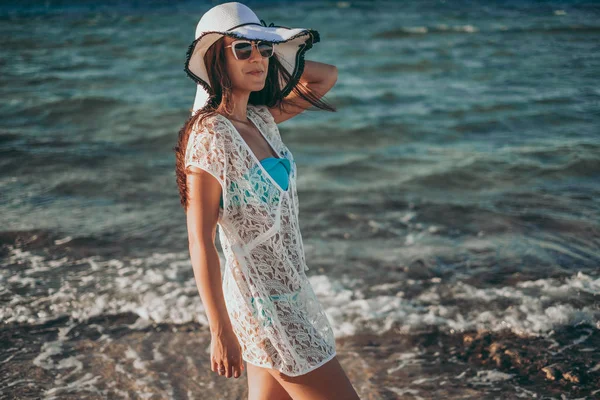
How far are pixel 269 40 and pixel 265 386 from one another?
1.43 meters

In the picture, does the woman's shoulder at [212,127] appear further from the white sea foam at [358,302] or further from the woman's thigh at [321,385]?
the white sea foam at [358,302]

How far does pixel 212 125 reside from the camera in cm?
265

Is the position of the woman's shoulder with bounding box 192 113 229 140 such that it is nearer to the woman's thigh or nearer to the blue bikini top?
the blue bikini top

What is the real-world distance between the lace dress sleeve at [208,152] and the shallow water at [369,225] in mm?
2341

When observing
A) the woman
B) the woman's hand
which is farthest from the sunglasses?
the woman's hand

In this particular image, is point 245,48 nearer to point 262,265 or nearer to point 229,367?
point 262,265

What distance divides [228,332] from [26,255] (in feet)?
15.3

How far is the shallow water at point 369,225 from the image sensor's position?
479 cm

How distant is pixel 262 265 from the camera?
9.10ft

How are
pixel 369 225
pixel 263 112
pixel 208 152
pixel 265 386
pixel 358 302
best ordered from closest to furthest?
pixel 208 152, pixel 265 386, pixel 263 112, pixel 358 302, pixel 369 225

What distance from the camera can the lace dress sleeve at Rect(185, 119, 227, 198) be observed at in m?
2.57

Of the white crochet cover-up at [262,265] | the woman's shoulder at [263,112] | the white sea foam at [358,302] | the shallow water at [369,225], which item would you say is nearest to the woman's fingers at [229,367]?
the white crochet cover-up at [262,265]

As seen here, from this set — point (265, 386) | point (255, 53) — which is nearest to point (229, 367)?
point (265, 386)

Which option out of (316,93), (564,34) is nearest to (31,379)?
(316,93)
